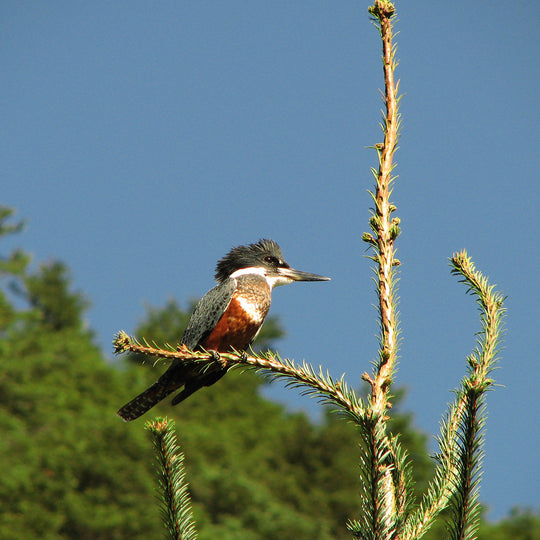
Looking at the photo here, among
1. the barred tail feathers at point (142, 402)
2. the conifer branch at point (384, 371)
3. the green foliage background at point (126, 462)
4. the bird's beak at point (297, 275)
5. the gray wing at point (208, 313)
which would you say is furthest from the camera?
the green foliage background at point (126, 462)

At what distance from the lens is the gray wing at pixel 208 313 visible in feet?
17.1

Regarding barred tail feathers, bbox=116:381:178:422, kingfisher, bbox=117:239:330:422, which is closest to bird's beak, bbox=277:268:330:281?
kingfisher, bbox=117:239:330:422

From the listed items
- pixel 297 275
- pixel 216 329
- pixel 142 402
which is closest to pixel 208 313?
pixel 216 329

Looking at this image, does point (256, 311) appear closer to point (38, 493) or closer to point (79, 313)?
point (38, 493)

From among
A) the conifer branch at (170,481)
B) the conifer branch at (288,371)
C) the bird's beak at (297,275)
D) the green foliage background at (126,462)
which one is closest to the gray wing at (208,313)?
the bird's beak at (297,275)

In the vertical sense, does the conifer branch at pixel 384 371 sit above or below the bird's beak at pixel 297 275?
below

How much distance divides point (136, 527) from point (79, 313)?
2459cm

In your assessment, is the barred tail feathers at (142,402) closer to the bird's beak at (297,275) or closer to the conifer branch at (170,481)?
the bird's beak at (297,275)

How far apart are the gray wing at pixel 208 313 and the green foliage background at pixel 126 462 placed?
18.8 m

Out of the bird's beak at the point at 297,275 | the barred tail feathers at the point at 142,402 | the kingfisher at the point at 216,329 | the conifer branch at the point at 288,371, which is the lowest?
the conifer branch at the point at 288,371

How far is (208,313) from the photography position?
5.25 meters

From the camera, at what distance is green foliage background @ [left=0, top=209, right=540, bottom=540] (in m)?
26.2

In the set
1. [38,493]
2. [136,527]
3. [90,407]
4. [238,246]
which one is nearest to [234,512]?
[136,527]

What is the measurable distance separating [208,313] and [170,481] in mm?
2869
